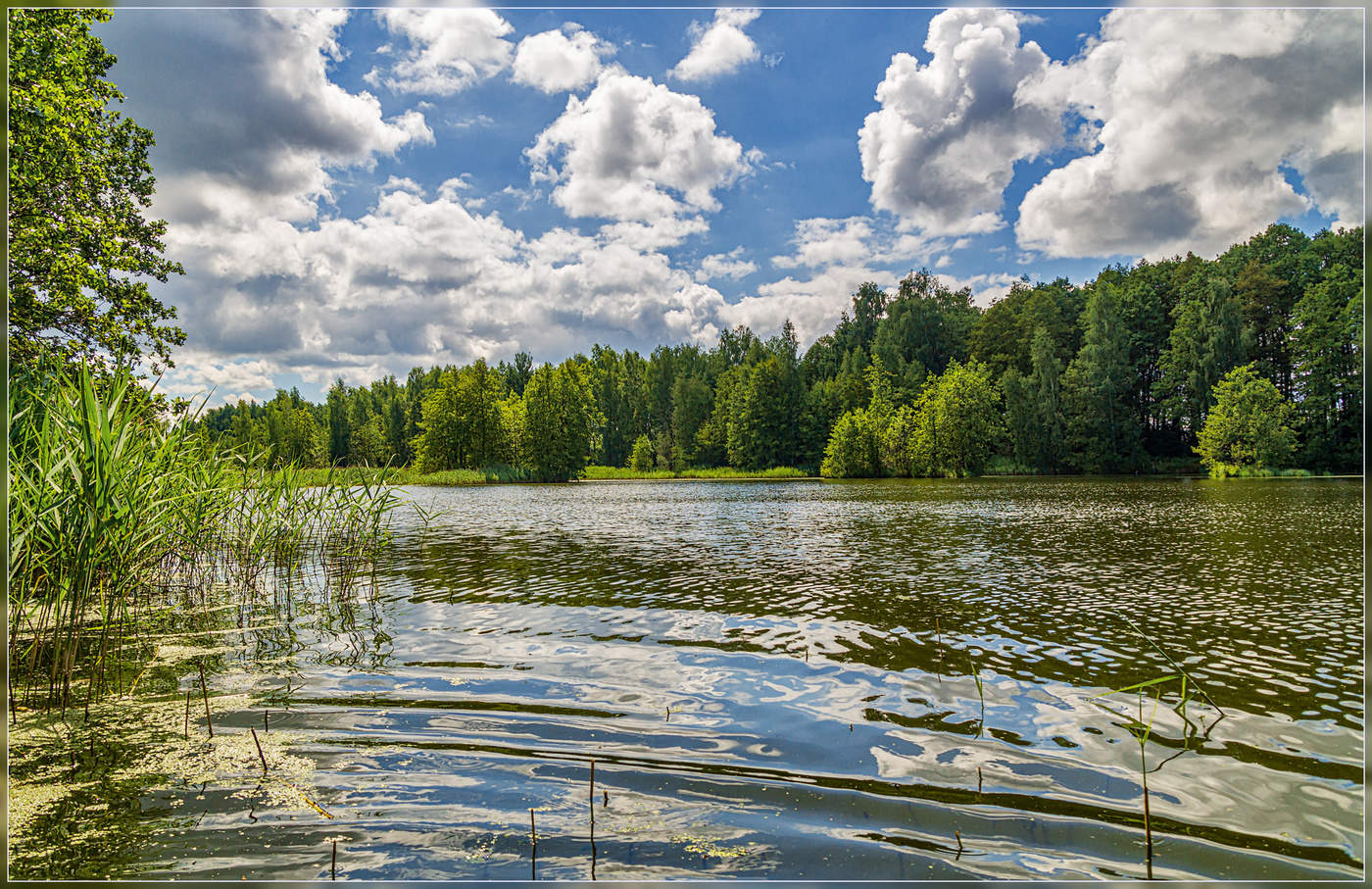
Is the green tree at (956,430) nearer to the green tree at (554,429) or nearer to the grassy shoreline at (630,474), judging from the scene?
the grassy shoreline at (630,474)

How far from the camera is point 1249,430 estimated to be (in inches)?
2124

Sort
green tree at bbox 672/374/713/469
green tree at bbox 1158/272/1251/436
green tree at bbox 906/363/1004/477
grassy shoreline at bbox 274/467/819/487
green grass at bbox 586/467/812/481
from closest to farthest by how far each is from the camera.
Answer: green tree at bbox 1158/272/1251/436 → green tree at bbox 906/363/1004/477 → grassy shoreline at bbox 274/467/819/487 → green grass at bbox 586/467/812/481 → green tree at bbox 672/374/713/469

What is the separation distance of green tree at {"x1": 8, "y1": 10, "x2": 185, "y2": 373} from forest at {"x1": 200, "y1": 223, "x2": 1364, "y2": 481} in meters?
31.6

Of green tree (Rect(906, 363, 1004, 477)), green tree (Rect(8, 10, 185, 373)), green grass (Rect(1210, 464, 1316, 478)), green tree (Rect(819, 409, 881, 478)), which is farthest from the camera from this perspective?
green tree (Rect(819, 409, 881, 478))

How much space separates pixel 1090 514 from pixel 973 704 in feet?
75.5

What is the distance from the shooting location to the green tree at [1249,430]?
174ft

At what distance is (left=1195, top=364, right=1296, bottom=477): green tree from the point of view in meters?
53.0

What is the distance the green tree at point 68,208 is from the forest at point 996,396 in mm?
31646

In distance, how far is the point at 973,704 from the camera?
6.41 metres

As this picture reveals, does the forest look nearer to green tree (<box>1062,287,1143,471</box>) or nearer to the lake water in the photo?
green tree (<box>1062,287,1143,471</box>)

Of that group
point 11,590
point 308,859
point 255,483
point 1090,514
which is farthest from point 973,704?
point 1090,514

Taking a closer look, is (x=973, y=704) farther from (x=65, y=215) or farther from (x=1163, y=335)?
(x=1163, y=335)

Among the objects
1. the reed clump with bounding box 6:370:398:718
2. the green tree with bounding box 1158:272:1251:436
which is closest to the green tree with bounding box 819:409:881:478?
the green tree with bounding box 1158:272:1251:436

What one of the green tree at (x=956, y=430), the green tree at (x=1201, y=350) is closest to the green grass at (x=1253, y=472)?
the green tree at (x=1201, y=350)
